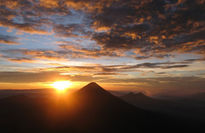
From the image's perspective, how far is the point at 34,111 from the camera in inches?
2100

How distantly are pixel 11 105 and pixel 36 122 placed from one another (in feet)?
76.2

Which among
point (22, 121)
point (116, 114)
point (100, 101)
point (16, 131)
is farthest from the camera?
point (100, 101)

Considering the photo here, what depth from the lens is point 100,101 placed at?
7819 cm

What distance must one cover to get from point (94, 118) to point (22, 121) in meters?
27.2

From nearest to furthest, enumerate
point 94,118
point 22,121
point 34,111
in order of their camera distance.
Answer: point 22,121 → point 34,111 → point 94,118

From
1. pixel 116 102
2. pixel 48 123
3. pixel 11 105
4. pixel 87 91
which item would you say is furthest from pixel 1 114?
pixel 116 102

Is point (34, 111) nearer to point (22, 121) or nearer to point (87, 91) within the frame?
point (22, 121)

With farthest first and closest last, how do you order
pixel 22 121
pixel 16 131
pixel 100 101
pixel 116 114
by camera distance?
pixel 100 101 < pixel 116 114 < pixel 22 121 < pixel 16 131

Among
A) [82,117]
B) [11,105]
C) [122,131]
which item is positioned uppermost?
[11,105]

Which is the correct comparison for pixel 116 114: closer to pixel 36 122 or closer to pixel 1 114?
pixel 36 122

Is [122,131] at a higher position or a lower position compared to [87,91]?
lower

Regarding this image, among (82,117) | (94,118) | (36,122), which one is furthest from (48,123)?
(94,118)

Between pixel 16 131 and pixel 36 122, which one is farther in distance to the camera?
pixel 36 122

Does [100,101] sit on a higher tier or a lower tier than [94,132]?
higher
